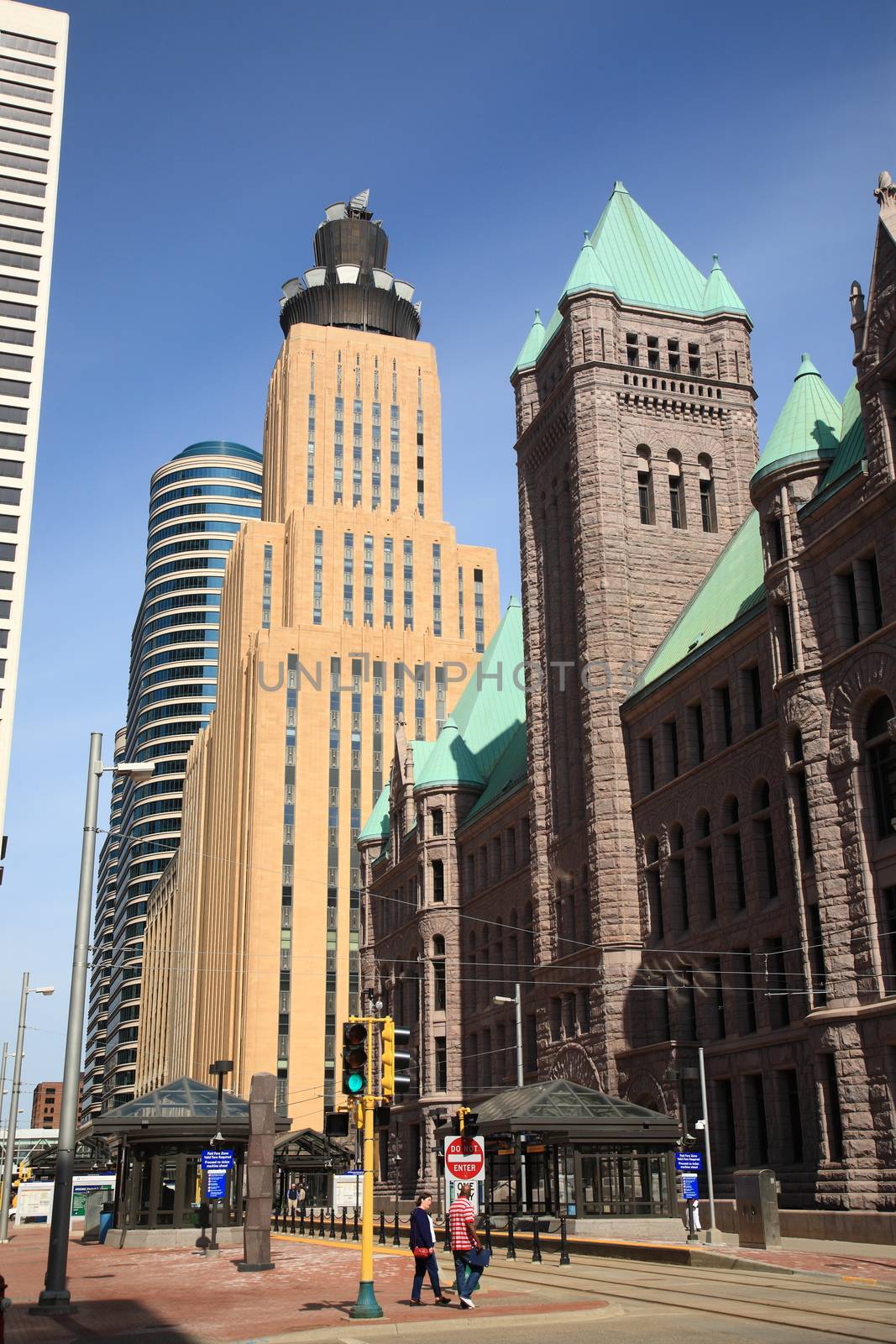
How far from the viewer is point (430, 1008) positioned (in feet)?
245

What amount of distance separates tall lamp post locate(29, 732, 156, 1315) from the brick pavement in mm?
533

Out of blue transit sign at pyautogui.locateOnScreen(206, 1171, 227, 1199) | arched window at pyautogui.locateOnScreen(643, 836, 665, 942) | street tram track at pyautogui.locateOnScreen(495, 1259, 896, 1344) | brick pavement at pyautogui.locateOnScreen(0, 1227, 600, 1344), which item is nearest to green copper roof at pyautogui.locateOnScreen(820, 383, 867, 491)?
arched window at pyautogui.locateOnScreen(643, 836, 665, 942)

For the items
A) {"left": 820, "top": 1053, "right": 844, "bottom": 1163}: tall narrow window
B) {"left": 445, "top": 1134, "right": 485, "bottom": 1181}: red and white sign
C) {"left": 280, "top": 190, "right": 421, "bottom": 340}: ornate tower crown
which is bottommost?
{"left": 445, "top": 1134, "right": 485, "bottom": 1181}: red and white sign

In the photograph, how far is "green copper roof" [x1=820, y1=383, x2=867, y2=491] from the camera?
4034cm

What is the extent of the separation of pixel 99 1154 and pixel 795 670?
61157 mm

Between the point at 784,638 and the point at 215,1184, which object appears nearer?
the point at 215,1184

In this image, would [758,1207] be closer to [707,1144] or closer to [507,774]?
[707,1144]

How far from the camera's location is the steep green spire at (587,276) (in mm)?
61125

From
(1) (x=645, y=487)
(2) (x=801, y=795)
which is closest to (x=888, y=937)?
(2) (x=801, y=795)

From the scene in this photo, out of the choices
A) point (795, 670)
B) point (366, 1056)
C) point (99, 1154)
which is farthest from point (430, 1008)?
point (366, 1056)

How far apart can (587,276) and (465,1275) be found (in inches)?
1932

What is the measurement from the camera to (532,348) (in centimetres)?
6888

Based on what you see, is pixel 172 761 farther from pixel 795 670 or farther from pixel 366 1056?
pixel 366 1056

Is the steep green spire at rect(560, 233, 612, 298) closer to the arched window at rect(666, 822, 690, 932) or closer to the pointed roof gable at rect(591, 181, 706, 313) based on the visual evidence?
the pointed roof gable at rect(591, 181, 706, 313)
